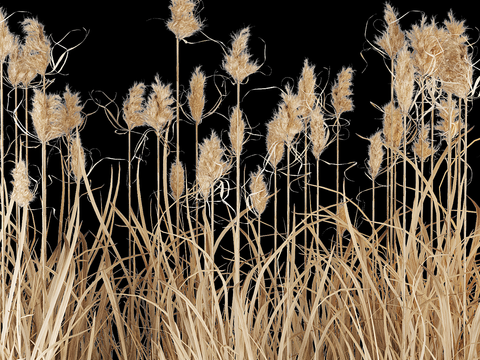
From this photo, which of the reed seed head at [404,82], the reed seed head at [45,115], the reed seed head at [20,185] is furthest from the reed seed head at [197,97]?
the reed seed head at [404,82]

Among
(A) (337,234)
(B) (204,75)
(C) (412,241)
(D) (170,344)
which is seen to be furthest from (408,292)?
(B) (204,75)

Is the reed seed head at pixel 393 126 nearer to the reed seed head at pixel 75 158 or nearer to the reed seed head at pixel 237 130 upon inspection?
the reed seed head at pixel 237 130

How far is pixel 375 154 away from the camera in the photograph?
367cm

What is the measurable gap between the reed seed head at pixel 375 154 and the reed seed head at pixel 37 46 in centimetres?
204

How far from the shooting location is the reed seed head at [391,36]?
3.56 meters

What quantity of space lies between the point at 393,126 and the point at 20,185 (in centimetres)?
224

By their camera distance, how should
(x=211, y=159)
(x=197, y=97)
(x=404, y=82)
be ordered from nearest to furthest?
(x=211, y=159), (x=404, y=82), (x=197, y=97)

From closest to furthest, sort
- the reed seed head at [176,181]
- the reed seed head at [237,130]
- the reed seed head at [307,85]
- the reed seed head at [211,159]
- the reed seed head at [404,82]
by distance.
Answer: the reed seed head at [211,159] < the reed seed head at [237,130] < the reed seed head at [404,82] < the reed seed head at [307,85] < the reed seed head at [176,181]

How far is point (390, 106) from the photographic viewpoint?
3.57 m

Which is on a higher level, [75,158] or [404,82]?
[404,82]

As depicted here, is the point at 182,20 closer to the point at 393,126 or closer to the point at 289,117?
the point at 289,117

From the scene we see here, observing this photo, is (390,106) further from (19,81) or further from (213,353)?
(19,81)

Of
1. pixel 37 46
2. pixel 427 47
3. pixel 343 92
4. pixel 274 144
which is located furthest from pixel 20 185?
pixel 427 47

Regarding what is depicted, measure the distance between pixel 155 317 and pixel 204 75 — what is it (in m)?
1.51
